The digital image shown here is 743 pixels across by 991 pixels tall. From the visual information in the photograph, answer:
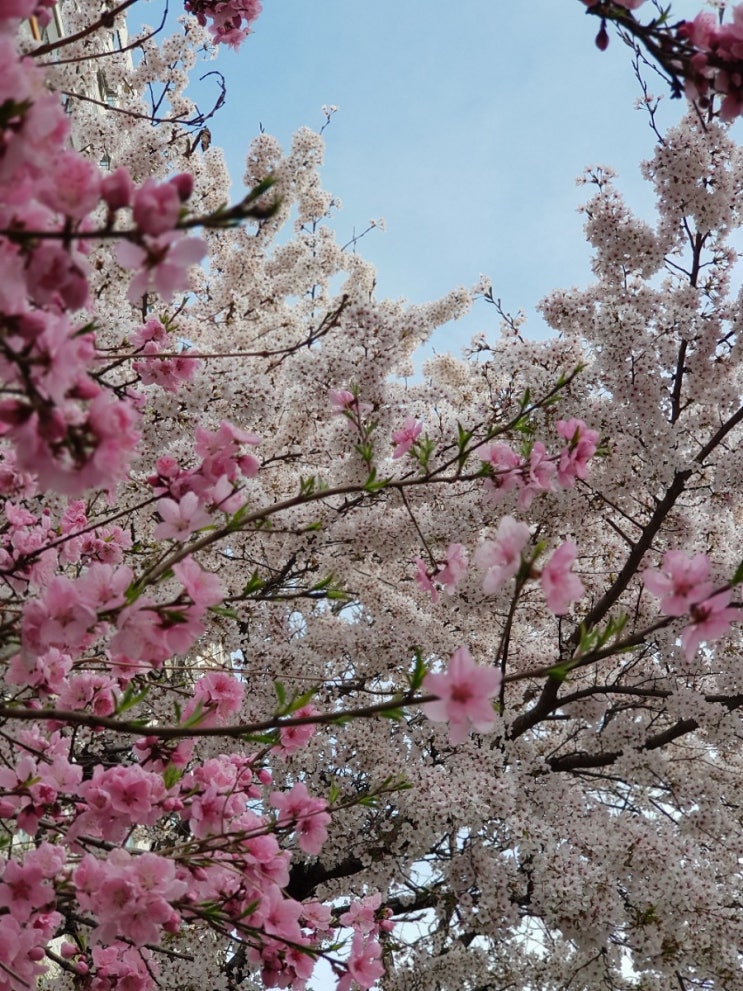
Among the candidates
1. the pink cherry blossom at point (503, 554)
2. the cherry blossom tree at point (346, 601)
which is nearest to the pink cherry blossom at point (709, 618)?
the cherry blossom tree at point (346, 601)

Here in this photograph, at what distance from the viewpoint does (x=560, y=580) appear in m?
1.81

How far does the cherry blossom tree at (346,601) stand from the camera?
163 cm

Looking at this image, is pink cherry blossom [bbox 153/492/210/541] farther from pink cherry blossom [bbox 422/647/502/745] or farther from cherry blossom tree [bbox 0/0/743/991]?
pink cherry blossom [bbox 422/647/502/745]

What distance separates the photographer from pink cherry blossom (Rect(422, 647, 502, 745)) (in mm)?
1577

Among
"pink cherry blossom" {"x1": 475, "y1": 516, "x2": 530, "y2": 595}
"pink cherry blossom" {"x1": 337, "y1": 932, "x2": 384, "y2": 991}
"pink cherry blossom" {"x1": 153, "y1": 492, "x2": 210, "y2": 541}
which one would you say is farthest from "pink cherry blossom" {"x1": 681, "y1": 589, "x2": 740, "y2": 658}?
"pink cherry blossom" {"x1": 337, "y1": 932, "x2": 384, "y2": 991}

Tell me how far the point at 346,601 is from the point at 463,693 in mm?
3691

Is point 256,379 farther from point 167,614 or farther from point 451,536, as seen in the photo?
point 167,614

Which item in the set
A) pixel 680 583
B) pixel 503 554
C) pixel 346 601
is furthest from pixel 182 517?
pixel 346 601

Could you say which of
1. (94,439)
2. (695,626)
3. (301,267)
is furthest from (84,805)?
(301,267)

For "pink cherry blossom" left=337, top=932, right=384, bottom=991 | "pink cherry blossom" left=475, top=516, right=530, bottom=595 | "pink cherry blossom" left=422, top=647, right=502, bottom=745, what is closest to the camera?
"pink cherry blossom" left=422, top=647, right=502, bottom=745

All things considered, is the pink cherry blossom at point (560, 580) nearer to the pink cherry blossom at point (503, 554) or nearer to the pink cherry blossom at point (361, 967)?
the pink cherry blossom at point (503, 554)

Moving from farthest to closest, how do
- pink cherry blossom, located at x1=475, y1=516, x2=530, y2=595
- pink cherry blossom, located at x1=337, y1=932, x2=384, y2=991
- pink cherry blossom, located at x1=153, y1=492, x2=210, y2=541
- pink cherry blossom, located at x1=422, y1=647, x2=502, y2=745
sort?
pink cherry blossom, located at x1=337, y1=932, x2=384, y2=991 < pink cherry blossom, located at x1=153, y1=492, x2=210, y2=541 < pink cherry blossom, located at x1=475, y1=516, x2=530, y2=595 < pink cherry blossom, located at x1=422, y1=647, x2=502, y2=745

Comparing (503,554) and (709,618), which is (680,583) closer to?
(709,618)

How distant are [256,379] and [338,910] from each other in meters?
3.92
